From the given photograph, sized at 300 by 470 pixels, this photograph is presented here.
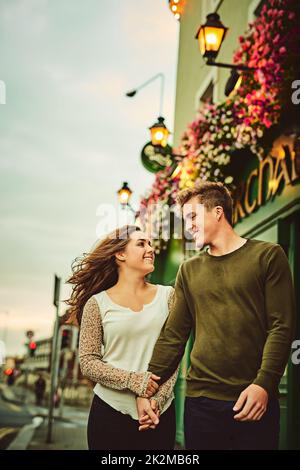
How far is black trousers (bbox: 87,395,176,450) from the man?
0.51 feet

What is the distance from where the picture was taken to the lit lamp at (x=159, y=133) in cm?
1053

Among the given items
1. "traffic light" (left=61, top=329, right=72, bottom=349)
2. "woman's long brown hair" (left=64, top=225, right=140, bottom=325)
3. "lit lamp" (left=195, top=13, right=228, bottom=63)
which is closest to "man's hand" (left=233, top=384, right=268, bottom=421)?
"woman's long brown hair" (left=64, top=225, right=140, bottom=325)

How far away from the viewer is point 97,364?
124 inches

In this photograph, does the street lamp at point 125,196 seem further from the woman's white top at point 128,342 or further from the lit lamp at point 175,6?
the woman's white top at point 128,342

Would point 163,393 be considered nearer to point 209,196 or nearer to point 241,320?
point 241,320

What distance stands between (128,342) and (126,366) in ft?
0.41

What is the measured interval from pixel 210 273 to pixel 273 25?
431 centimetres

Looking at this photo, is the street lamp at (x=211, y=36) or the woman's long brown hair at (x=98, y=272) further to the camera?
the street lamp at (x=211, y=36)

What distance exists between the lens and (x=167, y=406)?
321cm

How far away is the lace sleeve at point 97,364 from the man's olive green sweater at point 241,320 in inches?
10.7

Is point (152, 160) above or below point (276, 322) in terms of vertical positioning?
above

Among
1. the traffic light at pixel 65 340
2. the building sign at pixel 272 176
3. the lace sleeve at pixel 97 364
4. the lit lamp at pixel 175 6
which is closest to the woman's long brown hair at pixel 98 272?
the lace sleeve at pixel 97 364

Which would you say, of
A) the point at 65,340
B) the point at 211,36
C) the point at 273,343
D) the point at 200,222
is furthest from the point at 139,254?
the point at 65,340

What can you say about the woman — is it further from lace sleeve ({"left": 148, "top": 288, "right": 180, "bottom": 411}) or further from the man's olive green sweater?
the man's olive green sweater
